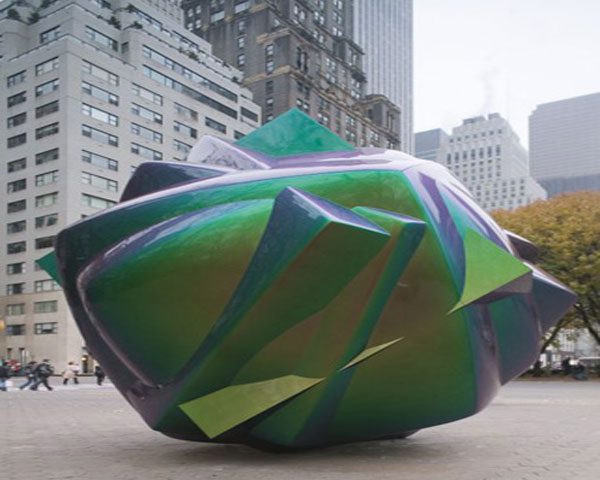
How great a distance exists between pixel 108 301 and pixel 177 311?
1.01m

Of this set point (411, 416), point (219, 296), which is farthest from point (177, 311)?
point (411, 416)

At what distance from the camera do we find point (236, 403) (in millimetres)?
9211

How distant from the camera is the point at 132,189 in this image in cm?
1051

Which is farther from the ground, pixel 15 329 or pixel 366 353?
pixel 366 353

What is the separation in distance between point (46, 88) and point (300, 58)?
2013 inches

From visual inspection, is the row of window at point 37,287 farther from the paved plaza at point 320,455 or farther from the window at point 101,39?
the paved plaza at point 320,455

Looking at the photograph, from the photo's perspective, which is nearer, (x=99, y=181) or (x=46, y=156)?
(x=46, y=156)

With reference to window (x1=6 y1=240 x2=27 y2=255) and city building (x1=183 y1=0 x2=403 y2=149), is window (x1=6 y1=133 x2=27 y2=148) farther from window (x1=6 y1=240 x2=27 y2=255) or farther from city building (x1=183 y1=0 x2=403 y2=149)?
city building (x1=183 y1=0 x2=403 y2=149)

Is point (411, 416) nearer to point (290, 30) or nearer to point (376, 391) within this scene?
point (376, 391)

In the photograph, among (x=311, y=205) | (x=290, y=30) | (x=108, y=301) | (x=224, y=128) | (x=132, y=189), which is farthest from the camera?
(x=290, y=30)

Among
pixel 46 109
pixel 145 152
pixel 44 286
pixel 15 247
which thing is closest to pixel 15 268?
pixel 15 247

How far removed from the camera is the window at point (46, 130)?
74.1 m

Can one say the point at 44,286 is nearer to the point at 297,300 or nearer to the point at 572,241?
the point at 572,241

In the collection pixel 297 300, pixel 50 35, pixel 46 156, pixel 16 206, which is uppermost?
pixel 50 35
